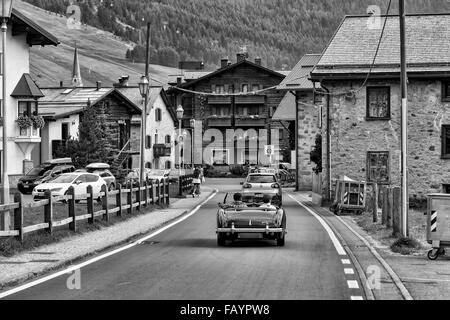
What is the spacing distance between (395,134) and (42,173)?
2113 cm

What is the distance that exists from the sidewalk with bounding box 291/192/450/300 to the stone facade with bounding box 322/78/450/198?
751 inches

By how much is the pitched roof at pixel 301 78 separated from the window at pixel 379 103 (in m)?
17.5

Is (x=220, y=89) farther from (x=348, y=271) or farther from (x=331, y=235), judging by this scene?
(x=348, y=271)

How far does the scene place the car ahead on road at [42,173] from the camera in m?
51.2

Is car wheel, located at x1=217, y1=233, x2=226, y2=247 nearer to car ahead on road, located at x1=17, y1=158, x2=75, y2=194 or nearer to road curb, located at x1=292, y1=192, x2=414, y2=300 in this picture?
road curb, located at x1=292, y1=192, x2=414, y2=300

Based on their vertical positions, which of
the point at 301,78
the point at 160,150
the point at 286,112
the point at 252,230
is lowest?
the point at 252,230

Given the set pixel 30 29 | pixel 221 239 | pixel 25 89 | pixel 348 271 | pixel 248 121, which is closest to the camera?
pixel 348 271

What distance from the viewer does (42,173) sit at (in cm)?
5303

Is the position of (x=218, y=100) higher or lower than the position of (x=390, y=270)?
higher

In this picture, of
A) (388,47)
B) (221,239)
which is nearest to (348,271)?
(221,239)

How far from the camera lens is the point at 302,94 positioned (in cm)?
6494

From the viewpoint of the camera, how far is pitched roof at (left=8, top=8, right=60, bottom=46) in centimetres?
5284

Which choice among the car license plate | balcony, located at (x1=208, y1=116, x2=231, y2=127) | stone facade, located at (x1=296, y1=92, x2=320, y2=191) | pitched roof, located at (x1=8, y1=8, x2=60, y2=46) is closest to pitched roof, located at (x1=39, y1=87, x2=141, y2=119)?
pitched roof, located at (x1=8, y1=8, x2=60, y2=46)

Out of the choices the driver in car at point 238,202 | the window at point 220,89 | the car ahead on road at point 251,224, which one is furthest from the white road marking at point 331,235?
the window at point 220,89
